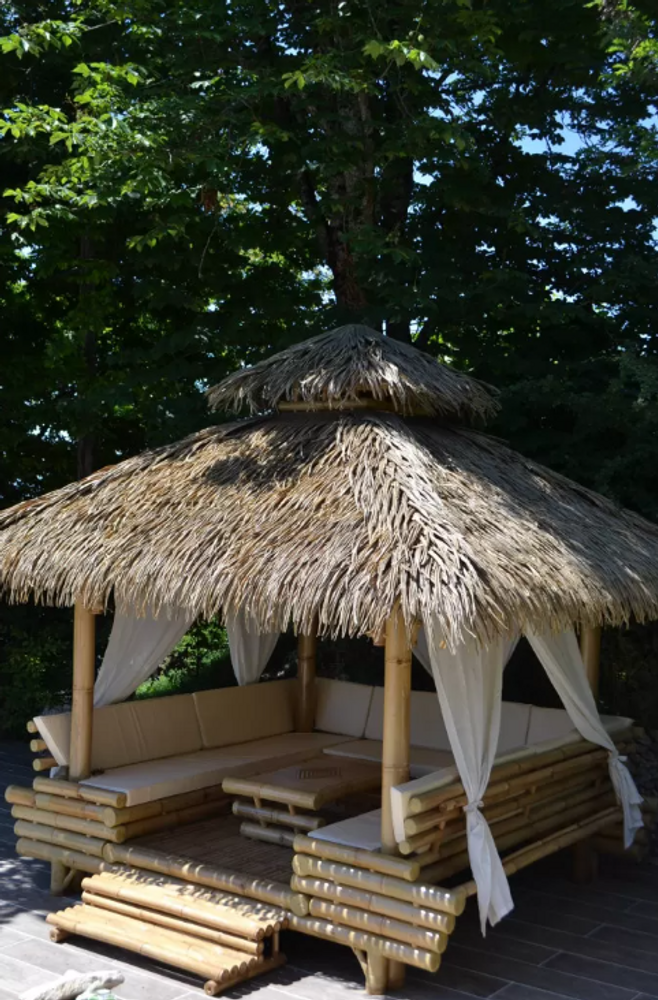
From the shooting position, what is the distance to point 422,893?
4.48 m

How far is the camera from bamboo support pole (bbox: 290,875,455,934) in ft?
14.6

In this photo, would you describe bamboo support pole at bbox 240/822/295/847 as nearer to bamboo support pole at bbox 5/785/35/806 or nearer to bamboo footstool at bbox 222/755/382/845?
bamboo footstool at bbox 222/755/382/845

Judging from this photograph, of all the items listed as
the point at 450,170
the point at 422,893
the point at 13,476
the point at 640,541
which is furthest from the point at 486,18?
the point at 13,476

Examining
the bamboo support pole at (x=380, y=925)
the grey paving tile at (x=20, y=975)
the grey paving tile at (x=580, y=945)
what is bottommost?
the grey paving tile at (x=580, y=945)

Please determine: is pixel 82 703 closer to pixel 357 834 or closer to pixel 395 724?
pixel 357 834

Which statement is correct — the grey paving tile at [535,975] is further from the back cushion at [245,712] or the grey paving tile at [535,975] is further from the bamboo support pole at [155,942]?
the back cushion at [245,712]

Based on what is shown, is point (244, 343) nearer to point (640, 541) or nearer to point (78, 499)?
point (78, 499)

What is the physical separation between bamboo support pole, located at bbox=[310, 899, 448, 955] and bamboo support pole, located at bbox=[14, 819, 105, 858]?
1.38 meters

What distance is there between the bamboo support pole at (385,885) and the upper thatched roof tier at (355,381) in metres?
2.55

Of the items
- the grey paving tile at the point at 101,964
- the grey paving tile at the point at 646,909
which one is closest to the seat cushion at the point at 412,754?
the grey paving tile at the point at 646,909

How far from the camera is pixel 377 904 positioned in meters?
4.61

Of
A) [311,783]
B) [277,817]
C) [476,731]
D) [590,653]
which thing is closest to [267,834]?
[277,817]

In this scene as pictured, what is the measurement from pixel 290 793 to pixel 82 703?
4.10 ft

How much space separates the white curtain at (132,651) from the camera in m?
6.45
